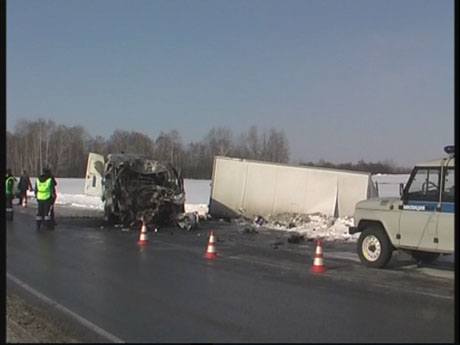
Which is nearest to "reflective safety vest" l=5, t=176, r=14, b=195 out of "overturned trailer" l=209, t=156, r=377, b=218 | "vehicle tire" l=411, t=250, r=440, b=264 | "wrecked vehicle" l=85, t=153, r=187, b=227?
"wrecked vehicle" l=85, t=153, r=187, b=227

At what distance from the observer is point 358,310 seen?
Answer: 7418mm

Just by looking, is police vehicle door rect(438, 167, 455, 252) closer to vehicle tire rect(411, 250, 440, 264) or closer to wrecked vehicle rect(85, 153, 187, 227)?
vehicle tire rect(411, 250, 440, 264)

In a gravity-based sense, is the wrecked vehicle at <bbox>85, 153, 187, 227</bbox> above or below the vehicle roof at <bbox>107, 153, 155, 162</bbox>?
below

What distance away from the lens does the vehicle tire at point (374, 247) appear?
1136 centimetres

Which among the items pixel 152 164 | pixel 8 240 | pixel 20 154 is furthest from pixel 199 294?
pixel 20 154

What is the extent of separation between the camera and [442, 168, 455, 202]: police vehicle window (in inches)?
410

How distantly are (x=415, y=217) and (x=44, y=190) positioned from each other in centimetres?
1218

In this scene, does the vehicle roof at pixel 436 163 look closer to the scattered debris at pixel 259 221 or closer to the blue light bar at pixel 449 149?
the blue light bar at pixel 449 149

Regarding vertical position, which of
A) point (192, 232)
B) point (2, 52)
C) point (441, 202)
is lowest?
point (192, 232)

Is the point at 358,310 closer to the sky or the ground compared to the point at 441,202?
closer to the ground

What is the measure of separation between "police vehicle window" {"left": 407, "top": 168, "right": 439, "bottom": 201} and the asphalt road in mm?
1503

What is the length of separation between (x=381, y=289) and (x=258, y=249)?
5643 mm

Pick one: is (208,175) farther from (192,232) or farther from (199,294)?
(199,294)

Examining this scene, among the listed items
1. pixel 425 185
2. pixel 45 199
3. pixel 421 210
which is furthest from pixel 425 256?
pixel 45 199
